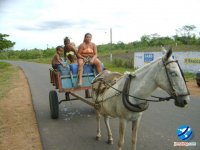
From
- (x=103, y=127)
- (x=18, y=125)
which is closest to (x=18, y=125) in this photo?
(x=18, y=125)

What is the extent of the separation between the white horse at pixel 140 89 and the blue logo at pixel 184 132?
1752 millimetres

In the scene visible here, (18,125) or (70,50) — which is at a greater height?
(70,50)

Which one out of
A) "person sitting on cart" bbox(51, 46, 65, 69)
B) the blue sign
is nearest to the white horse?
"person sitting on cart" bbox(51, 46, 65, 69)

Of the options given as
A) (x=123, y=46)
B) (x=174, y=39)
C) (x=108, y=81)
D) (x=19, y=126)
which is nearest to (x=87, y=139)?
(x=108, y=81)

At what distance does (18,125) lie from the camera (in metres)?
7.71

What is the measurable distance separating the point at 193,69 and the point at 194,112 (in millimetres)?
10662

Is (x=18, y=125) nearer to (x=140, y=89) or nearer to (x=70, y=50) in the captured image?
(x=70, y=50)

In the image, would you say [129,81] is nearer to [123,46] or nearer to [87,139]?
[87,139]

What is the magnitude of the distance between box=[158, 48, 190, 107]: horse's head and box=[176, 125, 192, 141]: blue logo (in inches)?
96.7

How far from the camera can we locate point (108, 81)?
574cm

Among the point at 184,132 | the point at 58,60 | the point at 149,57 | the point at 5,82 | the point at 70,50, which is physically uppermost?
the point at 70,50

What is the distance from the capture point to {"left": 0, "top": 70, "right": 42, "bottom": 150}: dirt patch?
614 cm

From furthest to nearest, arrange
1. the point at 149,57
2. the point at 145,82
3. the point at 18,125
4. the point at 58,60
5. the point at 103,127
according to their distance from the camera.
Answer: the point at 149,57 < the point at 58,60 < the point at 18,125 < the point at 103,127 < the point at 145,82

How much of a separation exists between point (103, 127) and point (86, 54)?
1.91 meters
